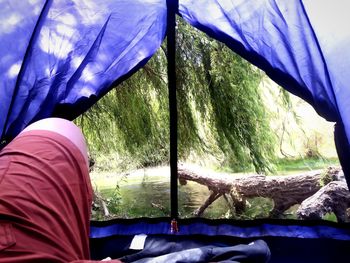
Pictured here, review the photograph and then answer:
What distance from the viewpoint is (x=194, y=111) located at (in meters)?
2.17

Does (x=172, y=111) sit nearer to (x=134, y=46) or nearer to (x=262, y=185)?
(x=134, y=46)

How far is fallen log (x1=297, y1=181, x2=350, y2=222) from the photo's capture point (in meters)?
1.95

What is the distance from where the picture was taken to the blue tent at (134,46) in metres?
1.15

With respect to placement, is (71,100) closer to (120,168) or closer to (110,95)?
(110,95)

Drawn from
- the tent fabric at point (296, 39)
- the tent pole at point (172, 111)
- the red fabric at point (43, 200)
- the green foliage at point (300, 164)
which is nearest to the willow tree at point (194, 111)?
the green foliage at point (300, 164)

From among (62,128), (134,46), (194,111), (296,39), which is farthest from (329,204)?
(62,128)

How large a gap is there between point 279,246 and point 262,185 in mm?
896

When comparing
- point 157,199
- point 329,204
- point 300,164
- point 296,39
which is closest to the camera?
point 296,39

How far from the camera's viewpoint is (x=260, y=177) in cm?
247

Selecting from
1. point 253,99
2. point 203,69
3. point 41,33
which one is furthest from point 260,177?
point 41,33

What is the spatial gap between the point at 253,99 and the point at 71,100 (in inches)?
42.9

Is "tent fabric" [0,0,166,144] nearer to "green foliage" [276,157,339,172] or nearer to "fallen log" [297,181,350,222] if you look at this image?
"fallen log" [297,181,350,222]

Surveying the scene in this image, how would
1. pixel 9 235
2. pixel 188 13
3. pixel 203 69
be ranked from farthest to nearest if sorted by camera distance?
pixel 203 69 → pixel 188 13 → pixel 9 235

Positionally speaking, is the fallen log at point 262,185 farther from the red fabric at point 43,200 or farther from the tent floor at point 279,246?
the red fabric at point 43,200
